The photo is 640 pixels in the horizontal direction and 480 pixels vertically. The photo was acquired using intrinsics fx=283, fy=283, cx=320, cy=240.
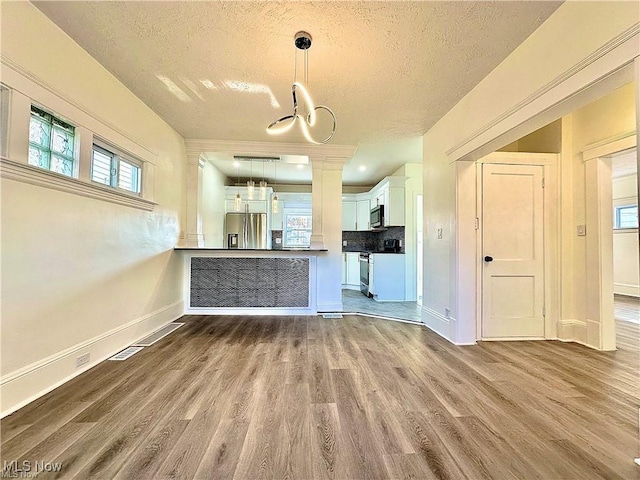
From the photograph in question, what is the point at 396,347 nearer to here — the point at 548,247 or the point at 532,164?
the point at 548,247

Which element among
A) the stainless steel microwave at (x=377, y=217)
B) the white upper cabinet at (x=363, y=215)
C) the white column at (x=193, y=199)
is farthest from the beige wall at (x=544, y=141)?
the white column at (x=193, y=199)

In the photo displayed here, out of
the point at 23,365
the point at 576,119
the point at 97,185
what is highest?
the point at 576,119

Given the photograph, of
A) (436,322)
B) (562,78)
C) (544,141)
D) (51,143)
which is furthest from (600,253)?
(51,143)

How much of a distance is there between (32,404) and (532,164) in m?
4.95

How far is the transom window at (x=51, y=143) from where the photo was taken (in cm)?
198

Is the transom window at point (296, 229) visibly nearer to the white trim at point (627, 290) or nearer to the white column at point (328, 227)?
the white column at point (328, 227)

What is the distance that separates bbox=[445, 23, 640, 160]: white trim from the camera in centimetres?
144

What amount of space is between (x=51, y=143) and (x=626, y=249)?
10.0 m

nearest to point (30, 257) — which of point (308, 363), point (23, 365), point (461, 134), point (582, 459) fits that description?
point (23, 365)

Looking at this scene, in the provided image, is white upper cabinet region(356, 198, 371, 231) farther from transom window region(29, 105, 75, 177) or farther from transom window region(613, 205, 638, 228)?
transom window region(29, 105, 75, 177)

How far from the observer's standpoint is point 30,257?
189 cm

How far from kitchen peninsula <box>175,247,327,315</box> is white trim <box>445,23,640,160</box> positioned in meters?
2.60

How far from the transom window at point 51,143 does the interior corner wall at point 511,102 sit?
3528mm

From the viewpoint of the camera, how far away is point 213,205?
5.63 metres
